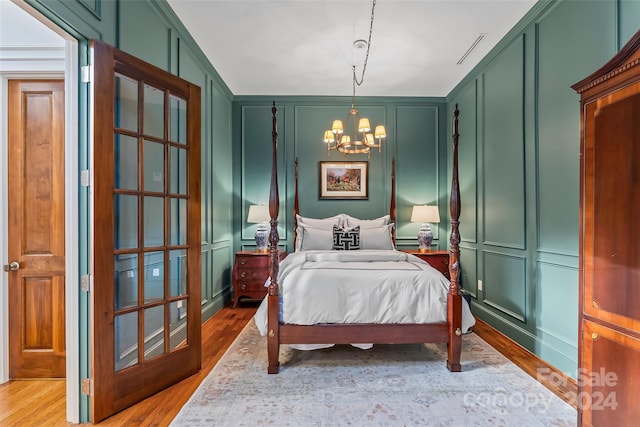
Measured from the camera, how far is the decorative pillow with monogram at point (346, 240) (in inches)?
167

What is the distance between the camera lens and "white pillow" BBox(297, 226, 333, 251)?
14.1 feet

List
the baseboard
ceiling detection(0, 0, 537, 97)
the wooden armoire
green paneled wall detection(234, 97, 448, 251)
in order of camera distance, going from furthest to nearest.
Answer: green paneled wall detection(234, 97, 448, 251) < ceiling detection(0, 0, 537, 97) < the baseboard < the wooden armoire

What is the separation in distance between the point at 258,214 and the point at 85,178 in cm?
275

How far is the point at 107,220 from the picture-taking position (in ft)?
6.61

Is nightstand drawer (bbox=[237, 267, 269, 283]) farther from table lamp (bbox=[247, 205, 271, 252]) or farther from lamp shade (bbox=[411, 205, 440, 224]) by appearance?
lamp shade (bbox=[411, 205, 440, 224])

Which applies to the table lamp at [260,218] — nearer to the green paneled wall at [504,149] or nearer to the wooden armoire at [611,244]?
the green paneled wall at [504,149]

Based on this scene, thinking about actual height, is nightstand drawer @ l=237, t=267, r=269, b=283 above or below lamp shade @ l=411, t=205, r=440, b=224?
below

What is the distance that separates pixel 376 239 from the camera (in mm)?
4320

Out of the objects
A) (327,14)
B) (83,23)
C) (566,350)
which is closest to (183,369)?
(83,23)

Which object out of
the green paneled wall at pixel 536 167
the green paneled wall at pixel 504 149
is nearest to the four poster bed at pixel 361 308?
the green paneled wall at pixel 536 167

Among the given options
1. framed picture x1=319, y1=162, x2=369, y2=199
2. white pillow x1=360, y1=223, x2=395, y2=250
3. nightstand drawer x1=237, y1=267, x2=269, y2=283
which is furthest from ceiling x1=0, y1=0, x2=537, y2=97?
nightstand drawer x1=237, y1=267, x2=269, y2=283

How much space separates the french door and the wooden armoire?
247 cm

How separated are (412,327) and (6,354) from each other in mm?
3064

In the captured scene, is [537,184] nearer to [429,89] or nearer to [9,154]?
[429,89]
